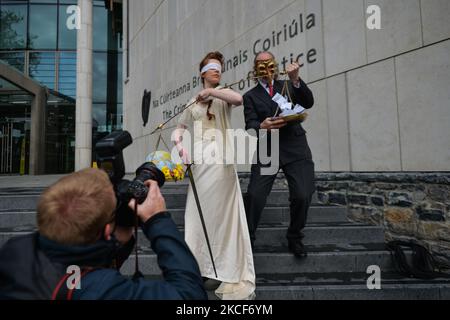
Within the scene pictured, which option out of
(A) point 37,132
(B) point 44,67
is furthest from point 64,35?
(A) point 37,132

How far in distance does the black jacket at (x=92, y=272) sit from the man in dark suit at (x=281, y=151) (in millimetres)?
1744

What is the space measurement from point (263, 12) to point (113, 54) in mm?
13820

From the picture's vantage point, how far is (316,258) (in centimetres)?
306

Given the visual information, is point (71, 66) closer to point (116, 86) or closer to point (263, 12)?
point (116, 86)

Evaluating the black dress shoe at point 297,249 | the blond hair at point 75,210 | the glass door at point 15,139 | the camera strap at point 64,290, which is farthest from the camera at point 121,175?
the glass door at point 15,139

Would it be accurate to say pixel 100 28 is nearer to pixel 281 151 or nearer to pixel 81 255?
pixel 281 151

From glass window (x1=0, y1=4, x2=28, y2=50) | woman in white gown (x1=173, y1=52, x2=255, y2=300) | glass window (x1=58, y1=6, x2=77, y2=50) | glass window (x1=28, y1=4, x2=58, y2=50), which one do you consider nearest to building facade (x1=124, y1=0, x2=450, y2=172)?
woman in white gown (x1=173, y1=52, x2=255, y2=300)

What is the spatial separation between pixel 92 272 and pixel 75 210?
189 millimetres

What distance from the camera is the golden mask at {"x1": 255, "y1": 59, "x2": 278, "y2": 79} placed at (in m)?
2.79

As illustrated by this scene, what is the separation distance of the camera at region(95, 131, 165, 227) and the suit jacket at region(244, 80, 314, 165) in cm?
163

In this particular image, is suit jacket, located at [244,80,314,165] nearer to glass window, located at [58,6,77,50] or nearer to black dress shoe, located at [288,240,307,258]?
black dress shoe, located at [288,240,307,258]

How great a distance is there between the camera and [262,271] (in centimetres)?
303
